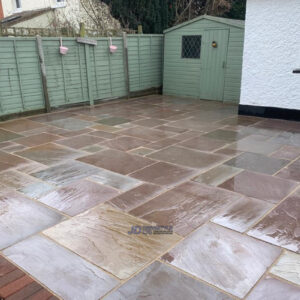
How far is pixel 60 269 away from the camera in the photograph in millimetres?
2230

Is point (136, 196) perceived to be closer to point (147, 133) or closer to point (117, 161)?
point (117, 161)

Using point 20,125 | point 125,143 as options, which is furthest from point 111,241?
point 20,125

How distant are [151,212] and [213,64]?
20.0ft

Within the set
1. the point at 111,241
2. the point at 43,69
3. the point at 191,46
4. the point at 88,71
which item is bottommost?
the point at 111,241

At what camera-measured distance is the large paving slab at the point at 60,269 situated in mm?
2037

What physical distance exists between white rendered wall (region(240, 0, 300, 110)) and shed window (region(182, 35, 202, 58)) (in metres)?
2.15

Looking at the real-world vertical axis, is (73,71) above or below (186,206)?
above

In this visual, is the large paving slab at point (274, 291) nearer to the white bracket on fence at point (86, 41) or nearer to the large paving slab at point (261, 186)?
the large paving slab at point (261, 186)

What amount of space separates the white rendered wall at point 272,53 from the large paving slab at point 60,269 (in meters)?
5.28

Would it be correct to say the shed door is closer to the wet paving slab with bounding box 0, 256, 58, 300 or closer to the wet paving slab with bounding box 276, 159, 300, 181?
the wet paving slab with bounding box 276, 159, 300, 181

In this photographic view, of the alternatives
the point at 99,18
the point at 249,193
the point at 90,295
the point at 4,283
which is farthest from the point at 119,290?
the point at 99,18

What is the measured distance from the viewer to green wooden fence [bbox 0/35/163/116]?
6.48 metres

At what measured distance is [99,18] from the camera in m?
10.8

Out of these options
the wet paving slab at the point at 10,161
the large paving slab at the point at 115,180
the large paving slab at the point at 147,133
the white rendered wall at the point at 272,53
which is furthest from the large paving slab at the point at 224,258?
the white rendered wall at the point at 272,53
